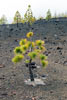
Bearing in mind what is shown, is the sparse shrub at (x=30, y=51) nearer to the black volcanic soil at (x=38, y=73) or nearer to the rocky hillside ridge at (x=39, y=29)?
the black volcanic soil at (x=38, y=73)

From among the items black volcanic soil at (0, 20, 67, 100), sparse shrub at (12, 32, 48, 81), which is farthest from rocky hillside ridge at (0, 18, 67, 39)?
sparse shrub at (12, 32, 48, 81)

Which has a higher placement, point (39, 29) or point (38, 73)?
point (39, 29)

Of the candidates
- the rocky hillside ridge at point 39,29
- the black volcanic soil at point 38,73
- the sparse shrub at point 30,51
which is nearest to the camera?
the black volcanic soil at point 38,73

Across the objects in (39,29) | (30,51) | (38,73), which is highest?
(30,51)

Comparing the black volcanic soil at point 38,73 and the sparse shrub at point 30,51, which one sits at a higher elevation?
the sparse shrub at point 30,51

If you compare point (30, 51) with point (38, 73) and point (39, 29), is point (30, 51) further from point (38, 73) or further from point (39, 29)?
point (39, 29)

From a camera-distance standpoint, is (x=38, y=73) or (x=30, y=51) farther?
(x=38, y=73)

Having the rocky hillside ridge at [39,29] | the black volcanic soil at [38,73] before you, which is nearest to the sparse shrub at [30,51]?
the black volcanic soil at [38,73]

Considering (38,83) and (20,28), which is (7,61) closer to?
(38,83)

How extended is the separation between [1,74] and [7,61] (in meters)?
4.76

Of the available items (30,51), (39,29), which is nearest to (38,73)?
(30,51)

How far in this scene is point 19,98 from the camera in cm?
1245

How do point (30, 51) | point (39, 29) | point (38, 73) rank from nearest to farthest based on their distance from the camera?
point (30, 51) < point (38, 73) < point (39, 29)

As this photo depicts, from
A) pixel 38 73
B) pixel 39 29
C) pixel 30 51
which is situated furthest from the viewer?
pixel 39 29
